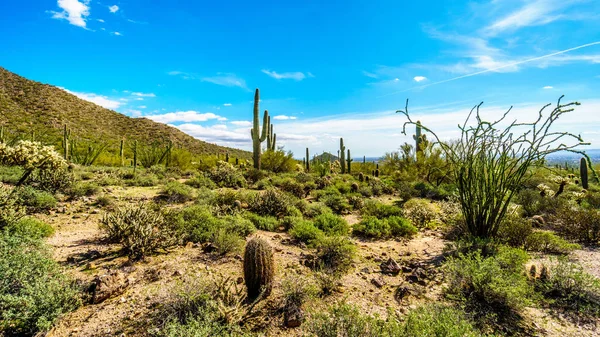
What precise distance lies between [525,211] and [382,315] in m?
8.67

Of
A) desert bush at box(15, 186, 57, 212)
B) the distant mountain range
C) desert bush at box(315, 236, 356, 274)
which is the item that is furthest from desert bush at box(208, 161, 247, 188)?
the distant mountain range

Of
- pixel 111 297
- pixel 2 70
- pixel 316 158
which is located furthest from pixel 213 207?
pixel 2 70

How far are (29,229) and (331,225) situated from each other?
5.81 meters

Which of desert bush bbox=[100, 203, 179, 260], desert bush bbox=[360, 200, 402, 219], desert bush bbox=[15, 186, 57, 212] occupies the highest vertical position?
desert bush bbox=[15, 186, 57, 212]

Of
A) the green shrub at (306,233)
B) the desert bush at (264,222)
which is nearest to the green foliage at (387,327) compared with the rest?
the green shrub at (306,233)

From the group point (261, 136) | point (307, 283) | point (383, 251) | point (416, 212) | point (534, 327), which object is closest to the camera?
point (534, 327)

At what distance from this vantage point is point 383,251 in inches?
244

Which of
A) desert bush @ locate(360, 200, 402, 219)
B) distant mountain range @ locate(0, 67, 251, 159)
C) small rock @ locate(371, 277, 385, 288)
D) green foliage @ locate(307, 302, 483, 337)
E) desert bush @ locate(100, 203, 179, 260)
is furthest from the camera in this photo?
distant mountain range @ locate(0, 67, 251, 159)

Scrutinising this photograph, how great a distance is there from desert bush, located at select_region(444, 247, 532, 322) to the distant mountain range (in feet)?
93.4

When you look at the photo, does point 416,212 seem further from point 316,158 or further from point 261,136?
point 316,158

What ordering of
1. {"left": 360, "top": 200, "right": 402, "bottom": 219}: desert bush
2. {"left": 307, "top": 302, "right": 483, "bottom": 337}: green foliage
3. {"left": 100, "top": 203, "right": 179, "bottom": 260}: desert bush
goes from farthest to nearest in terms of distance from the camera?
{"left": 360, "top": 200, "right": 402, "bottom": 219}: desert bush, {"left": 100, "top": 203, "right": 179, "bottom": 260}: desert bush, {"left": 307, "top": 302, "right": 483, "bottom": 337}: green foliage

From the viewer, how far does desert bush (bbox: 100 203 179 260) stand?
A: 492 cm

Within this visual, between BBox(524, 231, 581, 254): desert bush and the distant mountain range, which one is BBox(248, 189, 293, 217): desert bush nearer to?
BBox(524, 231, 581, 254): desert bush

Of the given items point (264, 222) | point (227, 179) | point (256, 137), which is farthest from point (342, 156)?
point (264, 222)
